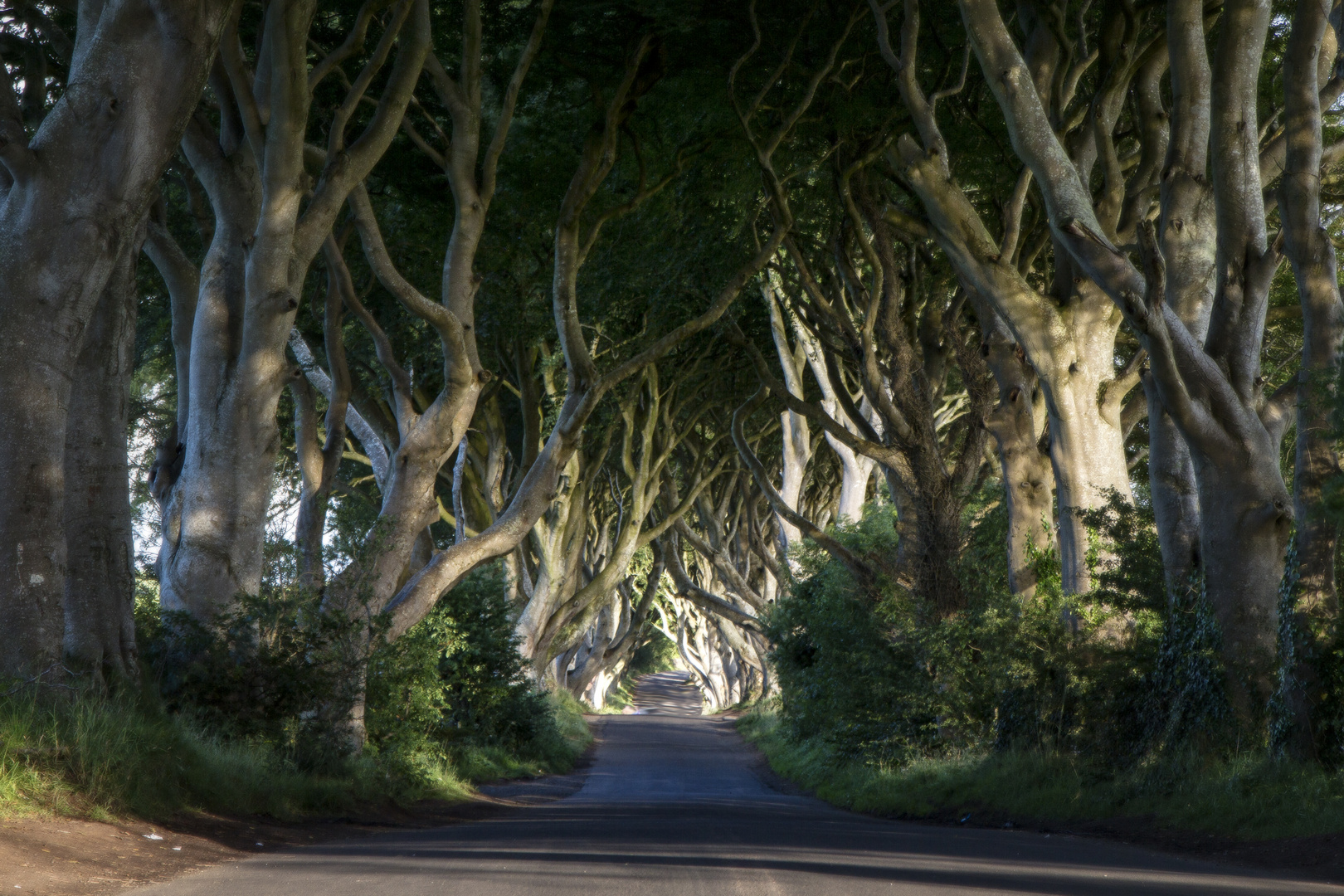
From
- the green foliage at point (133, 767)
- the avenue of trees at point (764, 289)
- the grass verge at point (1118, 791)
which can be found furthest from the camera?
the avenue of trees at point (764, 289)

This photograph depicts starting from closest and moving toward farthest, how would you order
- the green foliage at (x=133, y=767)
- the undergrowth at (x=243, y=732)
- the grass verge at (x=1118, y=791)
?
the green foliage at (x=133, y=767) → the undergrowth at (x=243, y=732) → the grass verge at (x=1118, y=791)

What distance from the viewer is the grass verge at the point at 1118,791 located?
8508 mm

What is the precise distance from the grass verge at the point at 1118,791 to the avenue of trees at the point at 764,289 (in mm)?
523

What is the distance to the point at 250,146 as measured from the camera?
42.5ft

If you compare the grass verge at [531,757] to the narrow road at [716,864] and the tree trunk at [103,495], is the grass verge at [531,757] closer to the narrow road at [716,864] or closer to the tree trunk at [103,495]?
the narrow road at [716,864]

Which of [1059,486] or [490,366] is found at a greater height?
[490,366]

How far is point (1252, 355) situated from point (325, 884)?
8.75 metres

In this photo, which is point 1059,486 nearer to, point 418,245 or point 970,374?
point 970,374

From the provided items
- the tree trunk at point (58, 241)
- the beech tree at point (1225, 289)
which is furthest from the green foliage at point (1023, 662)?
the tree trunk at point (58, 241)

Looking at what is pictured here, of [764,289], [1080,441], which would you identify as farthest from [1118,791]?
[764,289]

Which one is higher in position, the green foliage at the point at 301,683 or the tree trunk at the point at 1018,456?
the tree trunk at the point at 1018,456

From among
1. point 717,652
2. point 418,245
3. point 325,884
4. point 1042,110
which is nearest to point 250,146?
point 418,245

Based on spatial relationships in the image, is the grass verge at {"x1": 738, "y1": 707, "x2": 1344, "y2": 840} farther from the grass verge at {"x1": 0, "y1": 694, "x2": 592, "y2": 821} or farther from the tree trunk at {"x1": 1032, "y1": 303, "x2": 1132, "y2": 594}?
the grass verge at {"x1": 0, "y1": 694, "x2": 592, "y2": 821}

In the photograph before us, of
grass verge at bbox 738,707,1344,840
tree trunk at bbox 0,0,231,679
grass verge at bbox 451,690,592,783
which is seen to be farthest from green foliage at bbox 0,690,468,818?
grass verge at bbox 451,690,592,783
